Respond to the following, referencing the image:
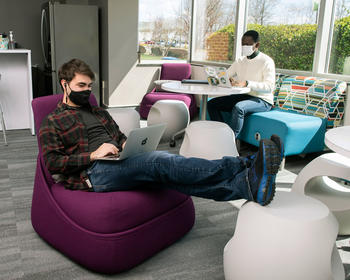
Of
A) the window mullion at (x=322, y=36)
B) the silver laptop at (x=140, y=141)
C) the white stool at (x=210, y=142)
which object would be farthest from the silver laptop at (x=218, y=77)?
the silver laptop at (x=140, y=141)

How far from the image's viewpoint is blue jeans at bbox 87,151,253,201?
5.89 feet

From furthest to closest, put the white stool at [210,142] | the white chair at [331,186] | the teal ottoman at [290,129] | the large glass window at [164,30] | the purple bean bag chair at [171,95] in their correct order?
the large glass window at [164,30] → the purple bean bag chair at [171,95] → the teal ottoman at [290,129] → the white stool at [210,142] → the white chair at [331,186]

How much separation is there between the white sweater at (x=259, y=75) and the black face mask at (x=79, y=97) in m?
2.11

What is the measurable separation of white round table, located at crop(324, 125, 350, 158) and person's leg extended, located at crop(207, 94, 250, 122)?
231cm

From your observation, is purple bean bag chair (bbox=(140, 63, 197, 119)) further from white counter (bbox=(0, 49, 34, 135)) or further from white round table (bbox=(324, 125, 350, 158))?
white round table (bbox=(324, 125, 350, 158))

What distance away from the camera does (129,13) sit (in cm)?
653

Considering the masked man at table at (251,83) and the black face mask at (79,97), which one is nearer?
the black face mask at (79,97)

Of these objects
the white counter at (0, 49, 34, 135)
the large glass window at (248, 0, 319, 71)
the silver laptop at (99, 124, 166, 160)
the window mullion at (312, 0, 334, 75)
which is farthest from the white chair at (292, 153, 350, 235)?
the white counter at (0, 49, 34, 135)

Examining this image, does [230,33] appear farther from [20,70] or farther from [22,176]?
[22,176]

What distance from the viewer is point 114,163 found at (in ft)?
6.70

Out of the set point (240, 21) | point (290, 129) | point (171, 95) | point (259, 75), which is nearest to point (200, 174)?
point (290, 129)

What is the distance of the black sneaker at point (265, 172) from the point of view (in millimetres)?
1620

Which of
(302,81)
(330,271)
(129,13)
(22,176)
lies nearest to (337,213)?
(330,271)

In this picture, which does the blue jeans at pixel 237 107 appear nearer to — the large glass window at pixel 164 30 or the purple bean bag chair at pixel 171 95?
the purple bean bag chair at pixel 171 95
